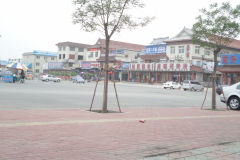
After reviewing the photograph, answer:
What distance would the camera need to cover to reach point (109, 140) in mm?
6086

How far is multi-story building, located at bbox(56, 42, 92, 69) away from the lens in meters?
86.4

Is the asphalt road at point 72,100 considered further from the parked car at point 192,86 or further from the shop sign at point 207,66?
the shop sign at point 207,66

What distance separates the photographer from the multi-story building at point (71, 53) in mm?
86438

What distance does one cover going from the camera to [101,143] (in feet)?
18.9

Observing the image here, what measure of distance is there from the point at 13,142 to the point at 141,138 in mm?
2592

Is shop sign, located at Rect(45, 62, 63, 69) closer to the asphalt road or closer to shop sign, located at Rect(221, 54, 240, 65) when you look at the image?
shop sign, located at Rect(221, 54, 240, 65)

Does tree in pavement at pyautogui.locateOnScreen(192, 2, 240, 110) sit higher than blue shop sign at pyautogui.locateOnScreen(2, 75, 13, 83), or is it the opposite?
tree in pavement at pyautogui.locateOnScreen(192, 2, 240, 110)

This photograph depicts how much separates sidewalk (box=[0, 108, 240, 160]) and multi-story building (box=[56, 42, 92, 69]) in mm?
77780

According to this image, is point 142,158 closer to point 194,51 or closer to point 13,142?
point 13,142

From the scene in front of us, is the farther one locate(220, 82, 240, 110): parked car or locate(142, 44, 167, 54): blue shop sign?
locate(142, 44, 167, 54): blue shop sign

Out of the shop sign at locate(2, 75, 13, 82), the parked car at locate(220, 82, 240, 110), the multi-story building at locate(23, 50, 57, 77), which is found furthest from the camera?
the multi-story building at locate(23, 50, 57, 77)

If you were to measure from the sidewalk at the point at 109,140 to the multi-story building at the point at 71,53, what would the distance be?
77.8 meters

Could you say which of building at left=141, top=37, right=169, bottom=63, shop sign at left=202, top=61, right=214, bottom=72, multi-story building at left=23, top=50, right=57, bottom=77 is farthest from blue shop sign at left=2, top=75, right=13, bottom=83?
multi-story building at left=23, top=50, right=57, bottom=77

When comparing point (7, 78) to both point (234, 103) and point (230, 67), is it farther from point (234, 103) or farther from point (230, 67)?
point (230, 67)
